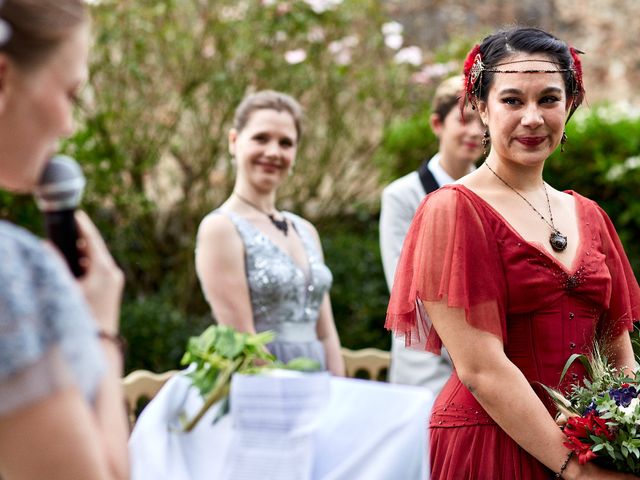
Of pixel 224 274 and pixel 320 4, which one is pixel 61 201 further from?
pixel 320 4

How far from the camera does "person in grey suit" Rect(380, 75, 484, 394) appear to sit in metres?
4.47

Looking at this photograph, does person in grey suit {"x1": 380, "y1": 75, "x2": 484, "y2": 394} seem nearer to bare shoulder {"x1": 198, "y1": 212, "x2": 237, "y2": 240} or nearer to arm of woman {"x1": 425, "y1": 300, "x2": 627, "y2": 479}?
bare shoulder {"x1": 198, "y1": 212, "x2": 237, "y2": 240}

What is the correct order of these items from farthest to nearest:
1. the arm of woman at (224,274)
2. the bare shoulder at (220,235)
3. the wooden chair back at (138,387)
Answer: the wooden chair back at (138,387)
the bare shoulder at (220,235)
the arm of woman at (224,274)

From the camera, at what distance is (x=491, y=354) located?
8.46ft

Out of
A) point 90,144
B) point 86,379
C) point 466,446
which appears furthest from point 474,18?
point 86,379

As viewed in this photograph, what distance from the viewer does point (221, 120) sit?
27.0ft

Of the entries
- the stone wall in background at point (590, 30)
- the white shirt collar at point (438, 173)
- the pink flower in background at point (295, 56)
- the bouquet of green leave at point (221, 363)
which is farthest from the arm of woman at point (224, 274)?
the stone wall in background at point (590, 30)

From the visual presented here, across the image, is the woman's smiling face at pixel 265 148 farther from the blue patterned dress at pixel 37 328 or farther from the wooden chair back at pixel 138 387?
the blue patterned dress at pixel 37 328

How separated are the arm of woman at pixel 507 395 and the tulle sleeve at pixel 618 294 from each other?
455 millimetres

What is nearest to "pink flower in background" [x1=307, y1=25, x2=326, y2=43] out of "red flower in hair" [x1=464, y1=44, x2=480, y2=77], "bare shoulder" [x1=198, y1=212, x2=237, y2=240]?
"bare shoulder" [x1=198, y1=212, x2=237, y2=240]

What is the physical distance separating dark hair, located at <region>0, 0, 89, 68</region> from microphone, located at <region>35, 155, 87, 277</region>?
181mm

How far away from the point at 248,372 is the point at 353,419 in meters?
0.24

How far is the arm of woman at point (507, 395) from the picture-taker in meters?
2.57

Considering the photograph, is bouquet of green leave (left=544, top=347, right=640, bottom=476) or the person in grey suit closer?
bouquet of green leave (left=544, top=347, right=640, bottom=476)
